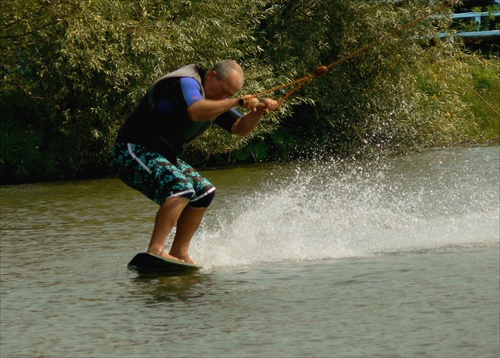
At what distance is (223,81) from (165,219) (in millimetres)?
1039

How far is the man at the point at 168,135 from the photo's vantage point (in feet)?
26.1

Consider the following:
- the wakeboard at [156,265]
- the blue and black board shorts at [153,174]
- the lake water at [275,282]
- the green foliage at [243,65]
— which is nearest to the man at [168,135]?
the blue and black board shorts at [153,174]

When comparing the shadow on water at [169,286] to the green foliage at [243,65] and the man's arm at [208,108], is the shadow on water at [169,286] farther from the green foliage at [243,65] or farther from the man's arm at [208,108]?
the green foliage at [243,65]

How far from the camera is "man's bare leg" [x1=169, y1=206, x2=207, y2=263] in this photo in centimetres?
827

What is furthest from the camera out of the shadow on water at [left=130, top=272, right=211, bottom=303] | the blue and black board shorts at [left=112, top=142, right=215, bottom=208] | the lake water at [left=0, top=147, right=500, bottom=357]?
the blue and black board shorts at [left=112, top=142, right=215, bottom=208]

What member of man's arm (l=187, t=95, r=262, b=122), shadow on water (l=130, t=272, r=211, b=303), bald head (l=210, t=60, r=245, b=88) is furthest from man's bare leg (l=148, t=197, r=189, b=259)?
bald head (l=210, t=60, r=245, b=88)

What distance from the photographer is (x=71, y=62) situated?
16.6 m

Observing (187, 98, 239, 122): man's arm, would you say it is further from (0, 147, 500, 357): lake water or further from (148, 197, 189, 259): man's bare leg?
(0, 147, 500, 357): lake water

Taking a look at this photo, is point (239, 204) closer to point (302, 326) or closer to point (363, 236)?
A: point (363, 236)

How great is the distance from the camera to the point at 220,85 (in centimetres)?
799

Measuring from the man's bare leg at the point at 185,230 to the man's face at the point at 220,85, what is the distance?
85 cm

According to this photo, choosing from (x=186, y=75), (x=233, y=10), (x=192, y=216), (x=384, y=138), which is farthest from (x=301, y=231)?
(x=384, y=138)

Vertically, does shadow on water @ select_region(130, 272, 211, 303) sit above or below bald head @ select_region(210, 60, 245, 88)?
below

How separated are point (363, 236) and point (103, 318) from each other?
332 cm
